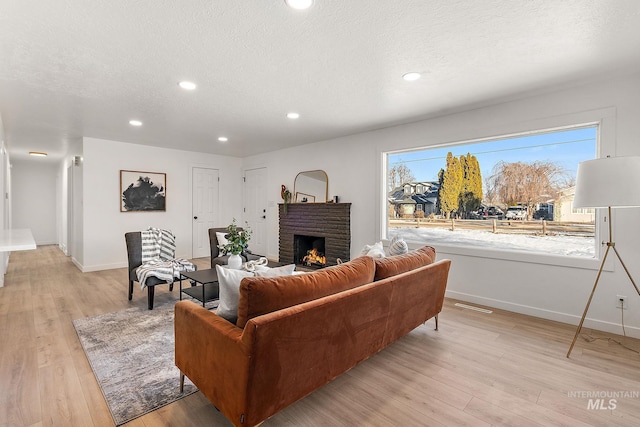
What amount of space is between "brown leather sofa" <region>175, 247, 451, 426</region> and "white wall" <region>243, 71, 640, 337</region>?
1845 mm

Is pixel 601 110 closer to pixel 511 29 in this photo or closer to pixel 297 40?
pixel 511 29

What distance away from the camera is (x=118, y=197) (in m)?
5.61

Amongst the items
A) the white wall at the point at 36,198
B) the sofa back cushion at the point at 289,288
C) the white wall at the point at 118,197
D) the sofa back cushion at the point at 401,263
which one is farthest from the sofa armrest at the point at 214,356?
the white wall at the point at 36,198

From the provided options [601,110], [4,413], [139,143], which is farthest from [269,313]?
[139,143]

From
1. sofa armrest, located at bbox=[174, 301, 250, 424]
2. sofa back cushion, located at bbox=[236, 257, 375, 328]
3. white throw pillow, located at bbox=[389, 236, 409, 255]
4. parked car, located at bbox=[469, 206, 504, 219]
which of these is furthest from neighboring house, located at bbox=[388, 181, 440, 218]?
sofa armrest, located at bbox=[174, 301, 250, 424]

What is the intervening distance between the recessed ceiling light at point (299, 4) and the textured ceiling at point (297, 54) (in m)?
0.05

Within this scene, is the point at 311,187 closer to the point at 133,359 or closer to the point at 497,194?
the point at 497,194

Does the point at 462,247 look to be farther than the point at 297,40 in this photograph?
Yes

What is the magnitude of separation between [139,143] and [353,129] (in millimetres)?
4054

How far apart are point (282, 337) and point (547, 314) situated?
3136 millimetres

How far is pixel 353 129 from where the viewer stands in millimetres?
4684

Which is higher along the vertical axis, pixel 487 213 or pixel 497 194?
pixel 497 194

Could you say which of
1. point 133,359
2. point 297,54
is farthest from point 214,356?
point 297,54

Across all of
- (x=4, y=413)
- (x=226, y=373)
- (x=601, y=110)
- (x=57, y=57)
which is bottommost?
(x=4, y=413)
